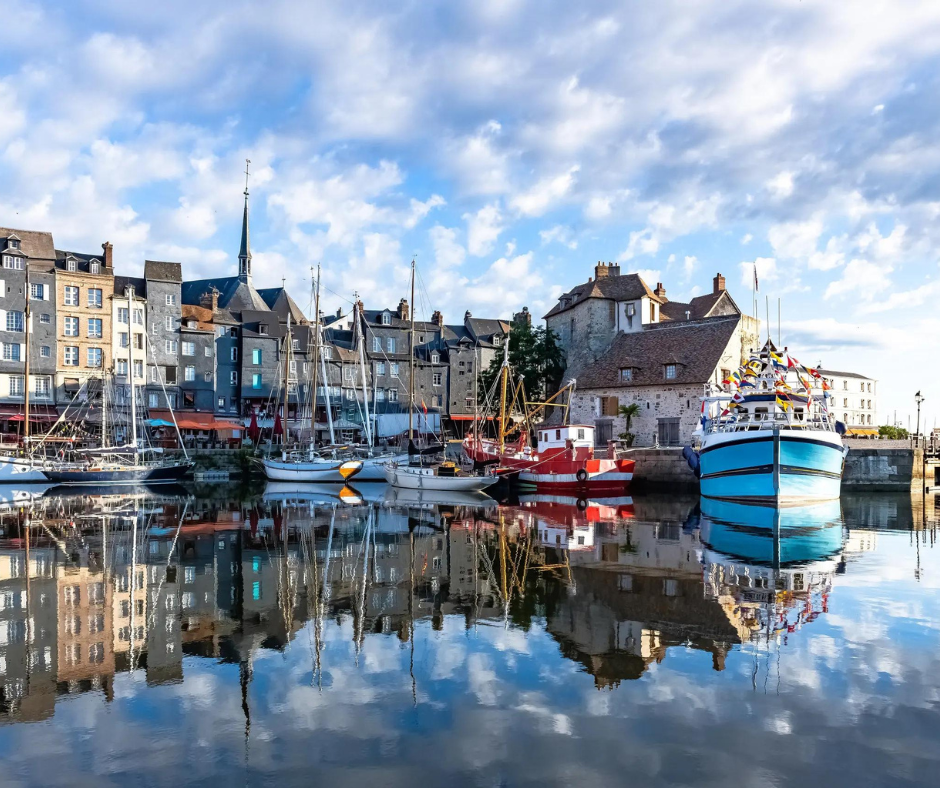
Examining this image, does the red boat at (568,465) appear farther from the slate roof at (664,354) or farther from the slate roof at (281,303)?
the slate roof at (281,303)

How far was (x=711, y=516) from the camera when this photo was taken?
2736 cm

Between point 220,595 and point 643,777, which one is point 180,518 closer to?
point 220,595

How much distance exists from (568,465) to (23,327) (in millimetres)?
39047

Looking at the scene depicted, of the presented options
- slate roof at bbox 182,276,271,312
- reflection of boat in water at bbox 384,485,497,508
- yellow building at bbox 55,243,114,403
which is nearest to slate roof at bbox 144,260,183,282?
yellow building at bbox 55,243,114,403

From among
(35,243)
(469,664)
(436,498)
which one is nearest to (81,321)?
(35,243)

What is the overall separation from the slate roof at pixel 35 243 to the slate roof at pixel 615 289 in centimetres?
3761

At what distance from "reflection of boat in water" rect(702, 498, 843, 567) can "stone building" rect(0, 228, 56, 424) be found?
4447cm

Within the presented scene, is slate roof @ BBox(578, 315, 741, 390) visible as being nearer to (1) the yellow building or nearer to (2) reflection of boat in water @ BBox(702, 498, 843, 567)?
(2) reflection of boat in water @ BBox(702, 498, 843, 567)

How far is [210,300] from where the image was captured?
6531 cm

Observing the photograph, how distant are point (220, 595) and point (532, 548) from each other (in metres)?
8.37

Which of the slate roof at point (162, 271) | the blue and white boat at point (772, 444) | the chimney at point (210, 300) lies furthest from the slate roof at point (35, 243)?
the blue and white boat at point (772, 444)

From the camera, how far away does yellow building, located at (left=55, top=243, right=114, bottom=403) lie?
Result: 54.0 metres

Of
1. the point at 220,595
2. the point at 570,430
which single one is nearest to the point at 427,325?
the point at 570,430

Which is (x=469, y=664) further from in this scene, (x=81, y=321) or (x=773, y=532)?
(x=81, y=321)
